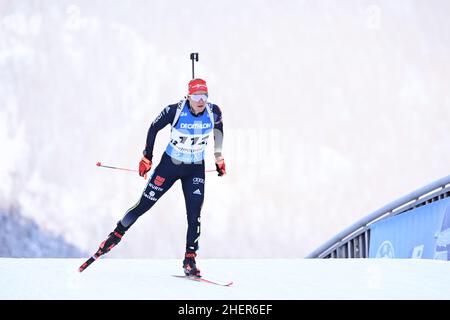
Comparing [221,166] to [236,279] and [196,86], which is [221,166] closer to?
[196,86]

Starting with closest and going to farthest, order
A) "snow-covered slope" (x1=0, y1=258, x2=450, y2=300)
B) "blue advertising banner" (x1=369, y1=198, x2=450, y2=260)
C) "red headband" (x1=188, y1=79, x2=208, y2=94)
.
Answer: "snow-covered slope" (x1=0, y1=258, x2=450, y2=300) → "red headband" (x1=188, y1=79, x2=208, y2=94) → "blue advertising banner" (x1=369, y1=198, x2=450, y2=260)

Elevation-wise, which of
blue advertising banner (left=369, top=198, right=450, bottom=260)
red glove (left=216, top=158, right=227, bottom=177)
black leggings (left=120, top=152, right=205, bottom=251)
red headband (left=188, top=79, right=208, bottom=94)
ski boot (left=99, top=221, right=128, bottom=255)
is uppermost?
red headband (left=188, top=79, right=208, bottom=94)

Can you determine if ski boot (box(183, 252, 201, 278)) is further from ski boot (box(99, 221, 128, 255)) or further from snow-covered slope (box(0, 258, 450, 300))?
ski boot (box(99, 221, 128, 255))

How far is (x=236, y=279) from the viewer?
6.18 meters

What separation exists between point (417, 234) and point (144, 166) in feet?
18.5

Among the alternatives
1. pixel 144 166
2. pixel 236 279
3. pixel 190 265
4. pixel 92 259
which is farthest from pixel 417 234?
pixel 92 259


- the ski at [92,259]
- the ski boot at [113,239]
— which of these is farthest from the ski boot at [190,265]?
the ski at [92,259]

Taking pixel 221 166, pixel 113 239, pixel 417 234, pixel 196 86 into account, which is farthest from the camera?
pixel 417 234

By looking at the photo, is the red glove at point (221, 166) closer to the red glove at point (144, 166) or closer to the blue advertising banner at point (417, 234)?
the red glove at point (144, 166)

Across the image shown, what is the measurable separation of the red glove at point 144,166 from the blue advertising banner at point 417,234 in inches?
192

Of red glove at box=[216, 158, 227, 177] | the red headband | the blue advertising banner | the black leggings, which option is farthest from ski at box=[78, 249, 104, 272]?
the blue advertising banner

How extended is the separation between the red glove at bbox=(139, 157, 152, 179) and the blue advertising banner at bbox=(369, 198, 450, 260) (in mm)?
4869

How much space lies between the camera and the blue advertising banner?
31.1 feet
